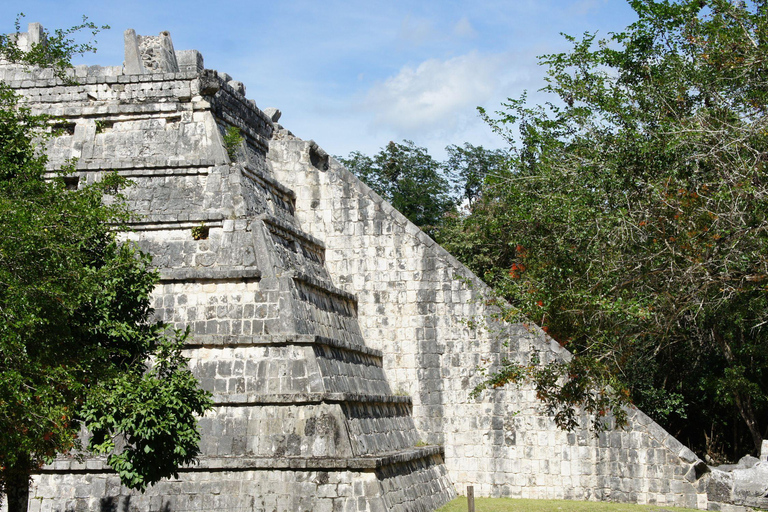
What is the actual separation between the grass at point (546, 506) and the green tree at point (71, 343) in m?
5.67

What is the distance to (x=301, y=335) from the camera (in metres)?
11.6

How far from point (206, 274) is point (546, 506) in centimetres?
661

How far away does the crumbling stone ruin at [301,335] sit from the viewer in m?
11.2

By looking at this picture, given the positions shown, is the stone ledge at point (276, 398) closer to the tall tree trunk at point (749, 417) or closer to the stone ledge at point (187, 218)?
the stone ledge at point (187, 218)

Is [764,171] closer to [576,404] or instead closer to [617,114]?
[617,114]

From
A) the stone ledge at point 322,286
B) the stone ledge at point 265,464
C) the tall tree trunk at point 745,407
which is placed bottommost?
the stone ledge at point 265,464

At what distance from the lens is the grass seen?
1316 cm

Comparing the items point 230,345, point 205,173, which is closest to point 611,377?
point 230,345

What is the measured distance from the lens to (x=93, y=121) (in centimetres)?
1370

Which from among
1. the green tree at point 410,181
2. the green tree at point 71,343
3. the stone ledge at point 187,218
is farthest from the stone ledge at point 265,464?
the green tree at point 410,181

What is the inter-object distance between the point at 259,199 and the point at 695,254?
6.82 meters

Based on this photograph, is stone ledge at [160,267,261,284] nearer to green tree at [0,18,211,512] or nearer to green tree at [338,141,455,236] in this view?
green tree at [0,18,211,512]

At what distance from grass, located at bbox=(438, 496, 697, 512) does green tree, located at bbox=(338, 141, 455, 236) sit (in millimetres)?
Answer: 16062

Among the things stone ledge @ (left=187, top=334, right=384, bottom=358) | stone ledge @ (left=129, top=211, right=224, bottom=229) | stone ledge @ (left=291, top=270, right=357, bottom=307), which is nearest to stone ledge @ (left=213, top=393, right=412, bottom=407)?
stone ledge @ (left=187, top=334, right=384, bottom=358)
